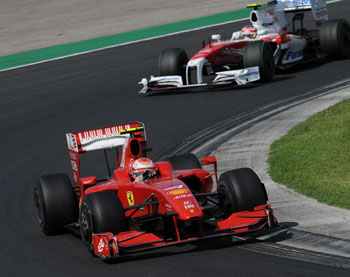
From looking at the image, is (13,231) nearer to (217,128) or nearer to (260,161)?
(260,161)

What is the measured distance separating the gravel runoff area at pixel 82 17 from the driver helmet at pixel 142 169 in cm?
2233

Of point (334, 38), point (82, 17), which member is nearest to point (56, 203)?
point (334, 38)

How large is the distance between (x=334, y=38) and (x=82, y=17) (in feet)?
65.4

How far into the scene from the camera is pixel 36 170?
1431 centimetres

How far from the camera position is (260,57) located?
19719mm

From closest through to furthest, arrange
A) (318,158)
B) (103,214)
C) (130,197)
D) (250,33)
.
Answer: (103,214) < (130,197) < (318,158) < (250,33)

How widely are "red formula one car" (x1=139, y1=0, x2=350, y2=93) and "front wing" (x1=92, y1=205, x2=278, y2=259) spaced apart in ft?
34.7

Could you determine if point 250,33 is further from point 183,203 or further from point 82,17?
point 82,17

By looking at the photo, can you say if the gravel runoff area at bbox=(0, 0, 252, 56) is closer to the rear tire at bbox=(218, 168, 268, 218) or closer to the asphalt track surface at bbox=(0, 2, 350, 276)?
the asphalt track surface at bbox=(0, 2, 350, 276)

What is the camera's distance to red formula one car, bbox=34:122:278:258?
8789 mm

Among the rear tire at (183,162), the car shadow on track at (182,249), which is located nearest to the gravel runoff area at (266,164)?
the car shadow on track at (182,249)

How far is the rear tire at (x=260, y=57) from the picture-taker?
19764 mm

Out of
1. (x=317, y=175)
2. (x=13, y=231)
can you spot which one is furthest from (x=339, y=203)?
(x=13, y=231)

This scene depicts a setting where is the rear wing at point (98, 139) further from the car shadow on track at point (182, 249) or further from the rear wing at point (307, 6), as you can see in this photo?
the rear wing at point (307, 6)
